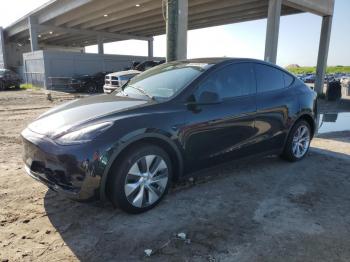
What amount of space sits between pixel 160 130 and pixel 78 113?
0.96 metres

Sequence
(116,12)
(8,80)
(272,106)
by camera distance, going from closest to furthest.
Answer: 1. (272,106)
2. (8,80)
3. (116,12)

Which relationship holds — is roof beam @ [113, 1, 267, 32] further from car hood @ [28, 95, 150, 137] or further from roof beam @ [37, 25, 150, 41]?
car hood @ [28, 95, 150, 137]

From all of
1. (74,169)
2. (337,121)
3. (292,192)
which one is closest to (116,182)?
(74,169)

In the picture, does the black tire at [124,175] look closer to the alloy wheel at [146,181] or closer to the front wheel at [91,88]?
the alloy wheel at [146,181]

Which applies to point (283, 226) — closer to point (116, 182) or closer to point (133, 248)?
point (133, 248)

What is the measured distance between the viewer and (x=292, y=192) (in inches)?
157

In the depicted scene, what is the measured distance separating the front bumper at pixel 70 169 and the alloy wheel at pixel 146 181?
0.37m

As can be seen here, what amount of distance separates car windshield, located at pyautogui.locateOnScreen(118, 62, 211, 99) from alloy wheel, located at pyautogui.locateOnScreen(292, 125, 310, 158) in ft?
6.97

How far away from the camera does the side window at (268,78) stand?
14.6 feet

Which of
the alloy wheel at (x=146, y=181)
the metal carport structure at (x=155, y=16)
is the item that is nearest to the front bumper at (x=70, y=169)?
the alloy wheel at (x=146, y=181)

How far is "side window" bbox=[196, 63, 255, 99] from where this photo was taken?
3832 mm

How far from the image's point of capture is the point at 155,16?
82.8 ft

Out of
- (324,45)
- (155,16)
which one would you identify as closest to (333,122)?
(324,45)

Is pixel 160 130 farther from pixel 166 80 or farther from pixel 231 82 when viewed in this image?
pixel 231 82
